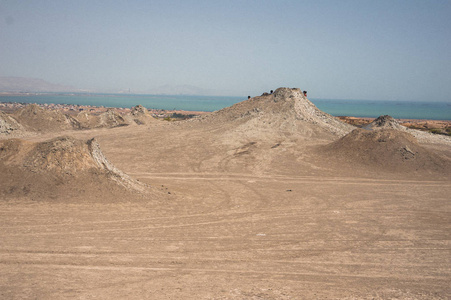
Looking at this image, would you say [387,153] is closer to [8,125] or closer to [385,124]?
[385,124]

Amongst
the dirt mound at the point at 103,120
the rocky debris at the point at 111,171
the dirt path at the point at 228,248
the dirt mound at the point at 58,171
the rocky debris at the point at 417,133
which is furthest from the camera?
the dirt mound at the point at 103,120

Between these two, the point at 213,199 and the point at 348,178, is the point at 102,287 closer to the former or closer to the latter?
the point at 213,199

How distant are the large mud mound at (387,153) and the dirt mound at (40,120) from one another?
1436 inches

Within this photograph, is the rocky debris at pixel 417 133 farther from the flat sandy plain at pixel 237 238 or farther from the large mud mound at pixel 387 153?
the flat sandy plain at pixel 237 238

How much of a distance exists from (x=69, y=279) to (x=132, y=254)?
1.97 m

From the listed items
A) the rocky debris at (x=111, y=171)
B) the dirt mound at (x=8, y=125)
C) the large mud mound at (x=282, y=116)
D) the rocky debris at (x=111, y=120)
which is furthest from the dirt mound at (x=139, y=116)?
the rocky debris at (x=111, y=171)

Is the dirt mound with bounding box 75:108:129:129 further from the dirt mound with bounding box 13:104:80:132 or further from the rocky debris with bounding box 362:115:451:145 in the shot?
the rocky debris with bounding box 362:115:451:145

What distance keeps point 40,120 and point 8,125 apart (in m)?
5.16

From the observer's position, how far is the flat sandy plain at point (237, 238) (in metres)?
7.80

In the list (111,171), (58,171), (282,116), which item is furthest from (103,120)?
(58,171)

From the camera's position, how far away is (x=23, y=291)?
7.08 metres

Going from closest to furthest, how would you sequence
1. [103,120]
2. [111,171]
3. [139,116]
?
[111,171], [103,120], [139,116]

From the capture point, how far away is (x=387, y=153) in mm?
26328

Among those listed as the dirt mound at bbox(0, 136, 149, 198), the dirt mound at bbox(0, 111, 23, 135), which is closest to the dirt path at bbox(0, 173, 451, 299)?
the dirt mound at bbox(0, 136, 149, 198)
